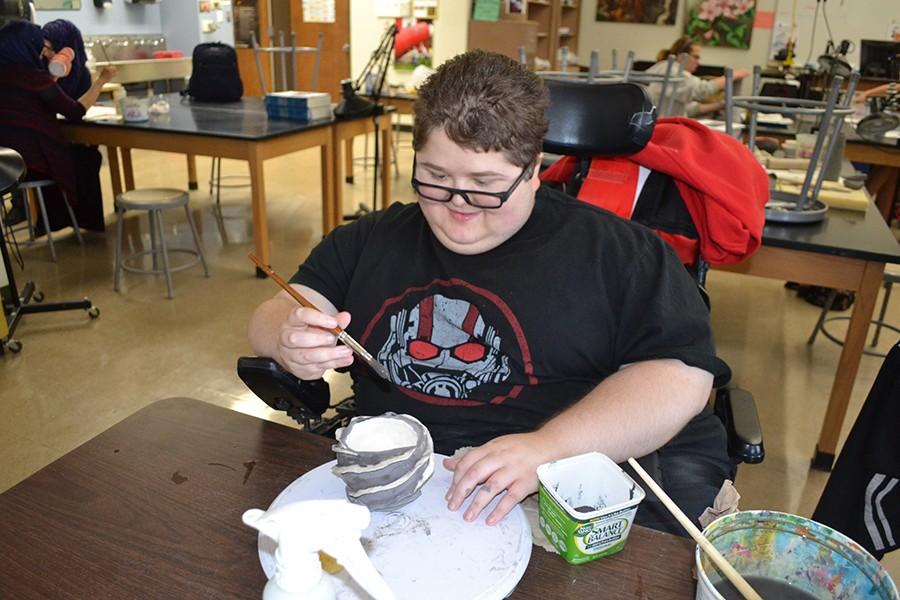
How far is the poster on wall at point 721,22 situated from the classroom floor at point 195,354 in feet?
Answer: 12.8

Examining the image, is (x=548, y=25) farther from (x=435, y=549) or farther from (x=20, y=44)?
(x=435, y=549)

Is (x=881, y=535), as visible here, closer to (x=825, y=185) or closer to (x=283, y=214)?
(x=825, y=185)

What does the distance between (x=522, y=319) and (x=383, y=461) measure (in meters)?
0.40

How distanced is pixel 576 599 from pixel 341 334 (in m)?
0.42

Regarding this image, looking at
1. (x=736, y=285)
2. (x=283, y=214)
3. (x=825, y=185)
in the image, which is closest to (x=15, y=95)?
(x=283, y=214)

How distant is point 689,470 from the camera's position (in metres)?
1.09

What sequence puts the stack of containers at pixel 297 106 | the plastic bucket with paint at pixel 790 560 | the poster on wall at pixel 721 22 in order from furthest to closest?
the poster on wall at pixel 721 22, the stack of containers at pixel 297 106, the plastic bucket with paint at pixel 790 560

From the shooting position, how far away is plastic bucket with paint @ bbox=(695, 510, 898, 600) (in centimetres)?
60

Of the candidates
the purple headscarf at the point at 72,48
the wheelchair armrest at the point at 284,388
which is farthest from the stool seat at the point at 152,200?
the wheelchair armrest at the point at 284,388

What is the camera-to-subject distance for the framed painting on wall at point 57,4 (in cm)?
531

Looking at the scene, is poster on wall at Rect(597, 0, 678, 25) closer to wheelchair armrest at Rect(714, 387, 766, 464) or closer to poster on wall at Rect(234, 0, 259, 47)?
poster on wall at Rect(234, 0, 259, 47)

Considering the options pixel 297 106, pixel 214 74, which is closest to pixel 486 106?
pixel 297 106

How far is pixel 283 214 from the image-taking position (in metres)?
4.54

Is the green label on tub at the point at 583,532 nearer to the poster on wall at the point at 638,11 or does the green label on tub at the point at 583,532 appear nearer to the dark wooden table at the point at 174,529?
the dark wooden table at the point at 174,529
